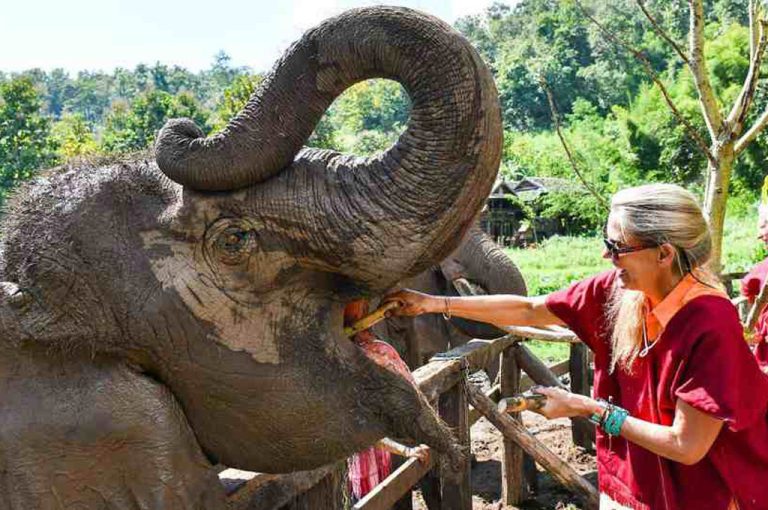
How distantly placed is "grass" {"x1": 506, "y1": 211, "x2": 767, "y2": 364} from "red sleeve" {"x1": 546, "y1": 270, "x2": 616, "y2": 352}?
1679 cm

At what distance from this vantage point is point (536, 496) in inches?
248

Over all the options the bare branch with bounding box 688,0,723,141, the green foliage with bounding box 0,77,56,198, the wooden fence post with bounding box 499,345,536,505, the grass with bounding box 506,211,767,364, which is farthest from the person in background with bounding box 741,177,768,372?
the green foliage with bounding box 0,77,56,198

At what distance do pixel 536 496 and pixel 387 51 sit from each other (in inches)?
205

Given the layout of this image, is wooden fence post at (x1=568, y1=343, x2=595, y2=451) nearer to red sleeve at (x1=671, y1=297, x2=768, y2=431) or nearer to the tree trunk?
the tree trunk

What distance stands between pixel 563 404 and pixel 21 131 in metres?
31.7

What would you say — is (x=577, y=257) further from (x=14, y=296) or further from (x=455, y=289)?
(x=14, y=296)

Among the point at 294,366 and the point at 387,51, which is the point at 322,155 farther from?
the point at 294,366

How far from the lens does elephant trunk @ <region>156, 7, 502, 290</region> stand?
1.78 meters

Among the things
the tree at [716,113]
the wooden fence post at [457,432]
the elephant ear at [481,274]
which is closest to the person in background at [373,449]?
the wooden fence post at [457,432]

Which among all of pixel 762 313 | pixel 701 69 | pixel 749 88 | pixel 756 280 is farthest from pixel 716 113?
pixel 762 313

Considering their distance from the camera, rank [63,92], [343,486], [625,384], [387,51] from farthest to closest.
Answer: [63,92]
[343,486]
[625,384]
[387,51]

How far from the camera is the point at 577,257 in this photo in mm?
30516

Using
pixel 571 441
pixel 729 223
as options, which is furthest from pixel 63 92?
pixel 571 441

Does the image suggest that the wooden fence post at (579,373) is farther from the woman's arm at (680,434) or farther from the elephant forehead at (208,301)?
the elephant forehead at (208,301)
